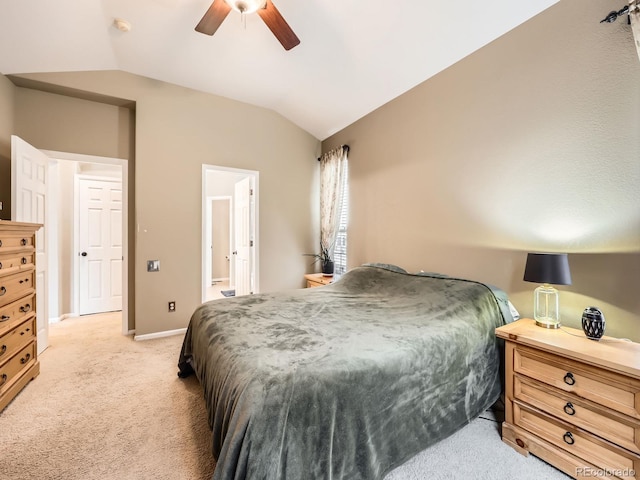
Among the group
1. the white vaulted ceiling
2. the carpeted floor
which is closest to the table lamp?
the carpeted floor

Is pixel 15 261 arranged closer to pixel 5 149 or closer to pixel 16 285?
pixel 16 285

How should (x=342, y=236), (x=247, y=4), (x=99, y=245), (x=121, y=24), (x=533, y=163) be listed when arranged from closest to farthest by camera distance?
1. (x=247, y=4)
2. (x=533, y=163)
3. (x=121, y=24)
4. (x=342, y=236)
5. (x=99, y=245)

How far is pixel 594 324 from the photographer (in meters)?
1.55

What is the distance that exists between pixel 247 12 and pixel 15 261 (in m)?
2.53

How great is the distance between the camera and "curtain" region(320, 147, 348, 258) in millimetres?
3990

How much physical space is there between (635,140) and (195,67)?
Answer: 382 cm

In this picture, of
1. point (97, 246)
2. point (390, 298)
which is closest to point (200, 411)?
point (390, 298)

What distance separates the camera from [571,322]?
1.87 m

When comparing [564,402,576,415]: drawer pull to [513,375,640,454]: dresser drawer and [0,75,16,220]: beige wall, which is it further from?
[0,75,16,220]: beige wall

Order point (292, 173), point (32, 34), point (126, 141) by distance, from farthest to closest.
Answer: point (292, 173)
point (126, 141)
point (32, 34)

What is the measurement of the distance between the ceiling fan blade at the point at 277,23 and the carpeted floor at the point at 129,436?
2773 millimetres

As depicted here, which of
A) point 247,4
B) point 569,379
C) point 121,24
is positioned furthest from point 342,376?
point 121,24

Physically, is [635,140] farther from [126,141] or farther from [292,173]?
[126,141]

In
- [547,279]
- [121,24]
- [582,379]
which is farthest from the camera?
[121,24]
